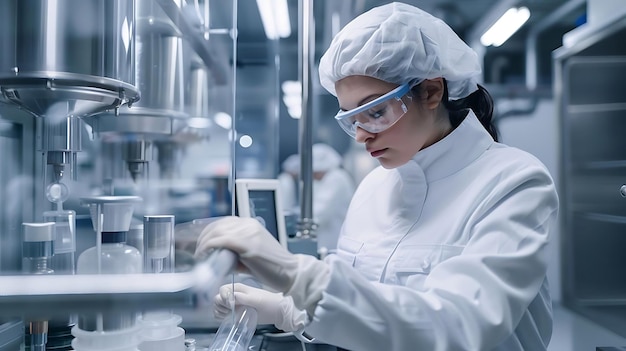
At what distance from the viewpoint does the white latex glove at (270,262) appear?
59 cm

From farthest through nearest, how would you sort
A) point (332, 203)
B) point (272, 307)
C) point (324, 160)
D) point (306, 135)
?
point (324, 160), point (332, 203), point (306, 135), point (272, 307)

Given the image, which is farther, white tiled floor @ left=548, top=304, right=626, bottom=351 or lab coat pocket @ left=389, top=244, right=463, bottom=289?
white tiled floor @ left=548, top=304, right=626, bottom=351

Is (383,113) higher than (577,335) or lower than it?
higher

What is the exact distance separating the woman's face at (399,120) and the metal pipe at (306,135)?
19.6 inches

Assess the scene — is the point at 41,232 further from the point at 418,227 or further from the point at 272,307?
the point at 418,227

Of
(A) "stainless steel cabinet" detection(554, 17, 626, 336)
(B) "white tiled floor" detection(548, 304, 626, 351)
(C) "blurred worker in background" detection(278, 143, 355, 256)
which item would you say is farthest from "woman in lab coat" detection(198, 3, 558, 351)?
(C) "blurred worker in background" detection(278, 143, 355, 256)

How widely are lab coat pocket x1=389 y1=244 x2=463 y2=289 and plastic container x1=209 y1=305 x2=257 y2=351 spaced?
0.94 feet

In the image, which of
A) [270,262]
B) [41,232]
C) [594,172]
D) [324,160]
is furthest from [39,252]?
[324,160]

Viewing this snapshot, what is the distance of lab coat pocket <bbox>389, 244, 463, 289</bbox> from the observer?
0.87 meters

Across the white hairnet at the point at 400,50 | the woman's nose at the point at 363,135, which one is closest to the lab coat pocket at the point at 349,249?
the woman's nose at the point at 363,135

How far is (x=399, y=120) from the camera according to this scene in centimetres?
94

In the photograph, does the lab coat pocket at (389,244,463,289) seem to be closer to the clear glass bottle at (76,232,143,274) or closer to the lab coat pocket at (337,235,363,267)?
the lab coat pocket at (337,235,363,267)

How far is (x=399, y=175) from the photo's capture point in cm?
109

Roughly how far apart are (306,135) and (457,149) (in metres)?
0.60
